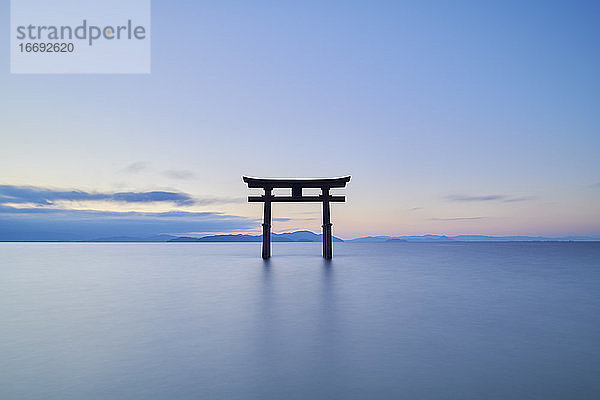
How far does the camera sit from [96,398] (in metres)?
4.21

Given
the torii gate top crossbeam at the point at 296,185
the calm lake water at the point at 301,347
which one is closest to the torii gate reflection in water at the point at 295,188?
the torii gate top crossbeam at the point at 296,185

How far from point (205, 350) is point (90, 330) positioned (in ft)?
10.2

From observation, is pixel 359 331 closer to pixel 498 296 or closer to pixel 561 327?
pixel 561 327

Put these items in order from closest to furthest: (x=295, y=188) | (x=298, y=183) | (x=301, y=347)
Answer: (x=301, y=347)
(x=298, y=183)
(x=295, y=188)

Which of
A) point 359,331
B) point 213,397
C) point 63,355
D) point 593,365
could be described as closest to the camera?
point 213,397

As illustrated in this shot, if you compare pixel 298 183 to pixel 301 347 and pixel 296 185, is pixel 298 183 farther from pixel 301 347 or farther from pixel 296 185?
pixel 301 347


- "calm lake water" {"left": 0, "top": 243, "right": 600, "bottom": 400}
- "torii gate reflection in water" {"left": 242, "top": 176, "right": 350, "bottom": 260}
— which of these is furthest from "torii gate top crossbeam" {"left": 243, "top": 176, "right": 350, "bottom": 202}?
"calm lake water" {"left": 0, "top": 243, "right": 600, "bottom": 400}

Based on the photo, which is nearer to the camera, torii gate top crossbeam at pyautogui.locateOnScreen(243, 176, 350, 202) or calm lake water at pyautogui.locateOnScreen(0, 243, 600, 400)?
calm lake water at pyautogui.locateOnScreen(0, 243, 600, 400)

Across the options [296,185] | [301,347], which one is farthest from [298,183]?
[301,347]

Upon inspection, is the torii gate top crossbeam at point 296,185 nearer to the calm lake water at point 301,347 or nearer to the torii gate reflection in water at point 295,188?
the torii gate reflection in water at point 295,188

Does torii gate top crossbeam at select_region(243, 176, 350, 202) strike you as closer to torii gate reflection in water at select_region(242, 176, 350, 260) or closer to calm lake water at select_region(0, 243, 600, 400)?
torii gate reflection in water at select_region(242, 176, 350, 260)

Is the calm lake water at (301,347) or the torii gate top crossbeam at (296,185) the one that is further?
the torii gate top crossbeam at (296,185)

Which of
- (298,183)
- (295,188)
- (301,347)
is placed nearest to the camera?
(301,347)

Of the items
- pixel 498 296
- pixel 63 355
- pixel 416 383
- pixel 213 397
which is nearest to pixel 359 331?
pixel 416 383
